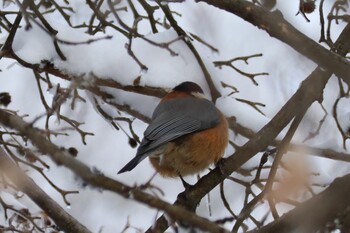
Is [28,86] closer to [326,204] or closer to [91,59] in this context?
[91,59]

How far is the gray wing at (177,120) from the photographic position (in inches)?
139

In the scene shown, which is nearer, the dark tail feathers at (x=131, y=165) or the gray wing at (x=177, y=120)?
the dark tail feathers at (x=131, y=165)

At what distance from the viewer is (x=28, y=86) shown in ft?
17.8

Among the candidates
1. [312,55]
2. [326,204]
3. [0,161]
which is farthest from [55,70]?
[326,204]

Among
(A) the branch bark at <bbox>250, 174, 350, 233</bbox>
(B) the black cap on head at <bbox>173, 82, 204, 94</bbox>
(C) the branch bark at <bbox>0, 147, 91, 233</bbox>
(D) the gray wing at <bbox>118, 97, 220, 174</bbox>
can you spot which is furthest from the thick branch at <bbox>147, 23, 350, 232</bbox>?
(B) the black cap on head at <bbox>173, 82, 204, 94</bbox>

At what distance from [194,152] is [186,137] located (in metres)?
0.10

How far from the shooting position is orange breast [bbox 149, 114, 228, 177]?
3701 millimetres

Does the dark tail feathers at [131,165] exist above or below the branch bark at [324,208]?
above

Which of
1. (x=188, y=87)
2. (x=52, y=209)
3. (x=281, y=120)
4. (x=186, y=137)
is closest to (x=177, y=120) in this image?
(x=186, y=137)

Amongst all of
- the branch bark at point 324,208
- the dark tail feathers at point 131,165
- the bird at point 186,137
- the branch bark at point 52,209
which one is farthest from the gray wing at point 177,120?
the branch bark at point 324,208

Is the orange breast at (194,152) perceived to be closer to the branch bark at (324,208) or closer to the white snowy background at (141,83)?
the white snowy background at (141,83)

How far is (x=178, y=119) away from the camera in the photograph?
12.6ft

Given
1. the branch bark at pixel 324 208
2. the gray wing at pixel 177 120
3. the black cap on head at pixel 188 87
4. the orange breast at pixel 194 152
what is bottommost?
the branch bark at pixel 324 208

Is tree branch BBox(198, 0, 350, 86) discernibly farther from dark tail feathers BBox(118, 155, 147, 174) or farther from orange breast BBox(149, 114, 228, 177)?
orange breast BBox(149, 114, 228, 177)
